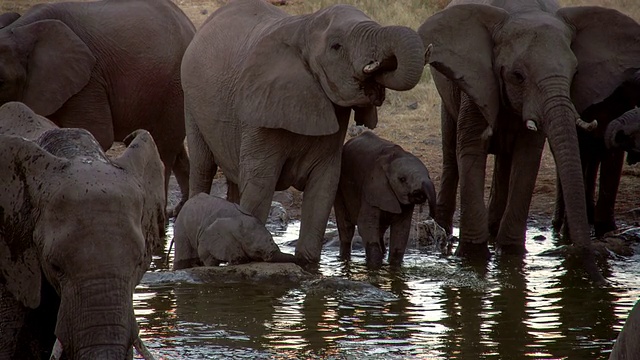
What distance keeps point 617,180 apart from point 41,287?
6.78 metres

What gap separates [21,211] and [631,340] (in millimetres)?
2117

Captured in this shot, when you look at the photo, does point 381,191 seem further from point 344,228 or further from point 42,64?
point 42,64

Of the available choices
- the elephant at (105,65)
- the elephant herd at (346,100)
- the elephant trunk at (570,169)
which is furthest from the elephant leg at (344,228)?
the elephant at (105,65)

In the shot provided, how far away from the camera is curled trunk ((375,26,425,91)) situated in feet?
24.5

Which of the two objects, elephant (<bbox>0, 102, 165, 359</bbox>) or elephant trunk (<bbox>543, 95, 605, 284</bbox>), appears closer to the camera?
elephant (<bbox>0, 102, 165, 359</bbox>)

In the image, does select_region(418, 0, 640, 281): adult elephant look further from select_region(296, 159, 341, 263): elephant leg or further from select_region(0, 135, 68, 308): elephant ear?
select_region(0, 135, 68, 308): elephant ear

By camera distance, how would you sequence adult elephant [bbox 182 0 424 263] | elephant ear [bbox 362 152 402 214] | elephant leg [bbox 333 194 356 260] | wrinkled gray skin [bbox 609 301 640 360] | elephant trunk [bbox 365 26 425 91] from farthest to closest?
elephant leg [bbox 333 194 356 260], elephant ear [bbox 362 152 402 214], adult elephant [bbox 182 0 424 263], elephant trunk [bbox 365 26 425 91], wrinkled gray skin [bbox 609 301 640 360]

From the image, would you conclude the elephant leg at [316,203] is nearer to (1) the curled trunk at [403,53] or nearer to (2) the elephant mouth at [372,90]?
(2) the elephant mouth at [372,90]

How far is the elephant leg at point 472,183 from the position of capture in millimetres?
9148

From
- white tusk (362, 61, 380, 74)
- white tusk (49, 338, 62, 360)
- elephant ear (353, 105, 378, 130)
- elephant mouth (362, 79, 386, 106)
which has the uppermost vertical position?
white tusk (362, 61, 380, 74)

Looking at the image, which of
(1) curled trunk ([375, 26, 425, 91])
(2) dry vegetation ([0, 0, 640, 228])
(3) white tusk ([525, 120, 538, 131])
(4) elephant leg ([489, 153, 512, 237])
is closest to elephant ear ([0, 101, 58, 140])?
(1) curled trunk ([375, 26, 425, 91])

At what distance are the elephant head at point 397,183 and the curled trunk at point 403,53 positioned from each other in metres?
1.19

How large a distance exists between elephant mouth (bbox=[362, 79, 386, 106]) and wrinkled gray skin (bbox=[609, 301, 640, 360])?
3.68m

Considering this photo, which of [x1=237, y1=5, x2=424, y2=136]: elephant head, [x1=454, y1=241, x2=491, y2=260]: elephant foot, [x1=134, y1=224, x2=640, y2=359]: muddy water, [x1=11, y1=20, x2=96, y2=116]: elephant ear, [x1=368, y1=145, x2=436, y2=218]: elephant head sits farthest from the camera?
[x1=11, y1=20, x2=96, y2=116]: elephant ear
